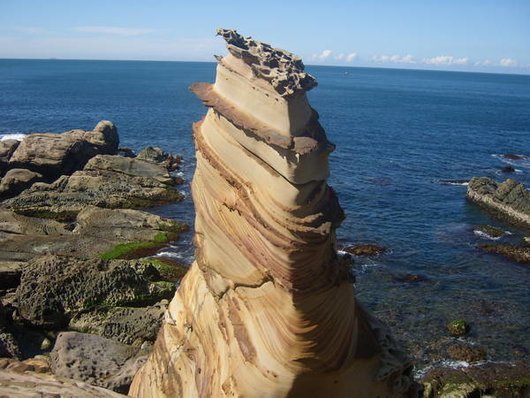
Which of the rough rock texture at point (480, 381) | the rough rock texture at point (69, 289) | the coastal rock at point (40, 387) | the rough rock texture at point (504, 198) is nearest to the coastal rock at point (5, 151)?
the rough rock texture at point (69, 289)

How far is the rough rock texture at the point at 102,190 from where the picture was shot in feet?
133

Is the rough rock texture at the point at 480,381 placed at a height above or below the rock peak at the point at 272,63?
below

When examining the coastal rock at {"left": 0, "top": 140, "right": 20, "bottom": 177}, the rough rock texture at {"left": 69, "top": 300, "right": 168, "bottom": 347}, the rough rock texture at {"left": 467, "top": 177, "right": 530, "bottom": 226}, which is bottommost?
the rough rock texture at {"left": 69, "top": 300, "right": 168, "bottom": 347}

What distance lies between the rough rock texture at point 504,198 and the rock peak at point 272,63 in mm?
38453

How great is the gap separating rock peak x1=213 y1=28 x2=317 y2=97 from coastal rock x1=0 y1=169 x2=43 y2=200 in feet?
133

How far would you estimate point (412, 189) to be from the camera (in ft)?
171

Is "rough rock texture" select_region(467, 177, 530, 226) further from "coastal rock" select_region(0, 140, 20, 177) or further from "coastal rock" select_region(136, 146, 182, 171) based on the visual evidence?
"coastal rock" select_region(0, 140, 20, 177)

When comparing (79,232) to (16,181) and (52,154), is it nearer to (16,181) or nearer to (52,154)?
(16,181)

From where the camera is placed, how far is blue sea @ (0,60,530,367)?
27734 mm

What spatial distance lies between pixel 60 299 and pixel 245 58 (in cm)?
1696

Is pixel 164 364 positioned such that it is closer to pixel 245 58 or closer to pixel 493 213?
pixel 245 58

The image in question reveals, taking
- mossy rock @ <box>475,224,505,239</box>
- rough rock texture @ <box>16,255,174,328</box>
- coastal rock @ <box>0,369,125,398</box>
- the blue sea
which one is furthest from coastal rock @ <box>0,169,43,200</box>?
coastal rock @ <box>0,369,125,398</box>

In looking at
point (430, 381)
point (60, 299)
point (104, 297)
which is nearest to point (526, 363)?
point (430, 381)

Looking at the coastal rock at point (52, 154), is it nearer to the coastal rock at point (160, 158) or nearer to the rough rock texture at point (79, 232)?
the coastal rock at point (160, 158)
